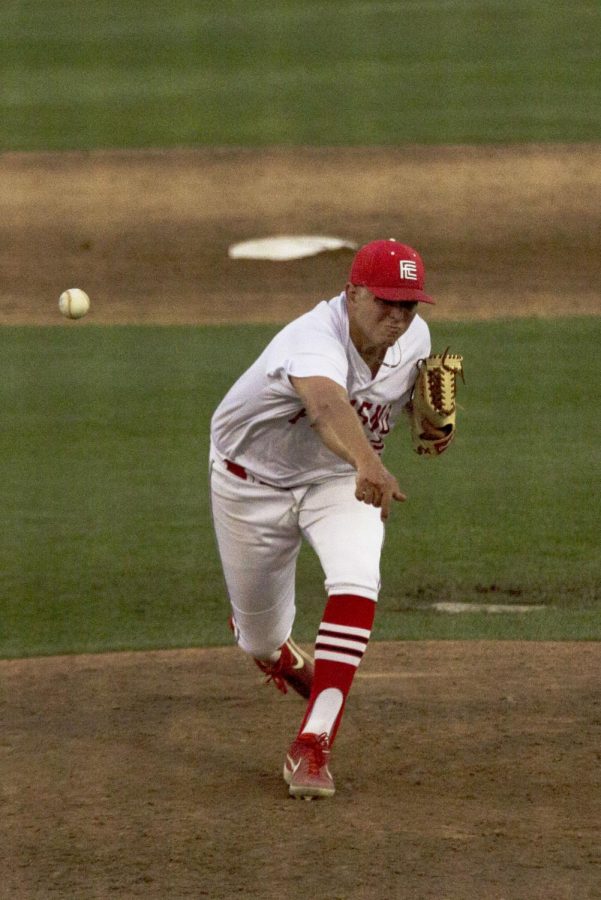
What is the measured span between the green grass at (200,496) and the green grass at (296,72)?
8.96 meters

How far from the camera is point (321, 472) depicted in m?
5.18

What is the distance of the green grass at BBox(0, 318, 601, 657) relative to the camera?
7103mm

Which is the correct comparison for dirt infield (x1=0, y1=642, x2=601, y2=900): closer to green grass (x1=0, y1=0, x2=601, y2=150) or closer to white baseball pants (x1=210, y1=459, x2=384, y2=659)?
white baseball pants (x1=210, y1=459, x2=384, y2=659)

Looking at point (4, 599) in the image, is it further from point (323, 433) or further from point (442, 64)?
point (442, 64)

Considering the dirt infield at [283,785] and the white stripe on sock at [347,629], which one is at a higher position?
the white stripe on sock at [347,629]

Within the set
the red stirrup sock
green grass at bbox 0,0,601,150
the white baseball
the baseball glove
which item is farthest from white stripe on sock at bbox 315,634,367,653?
green grass at bbox 0,0,601,150

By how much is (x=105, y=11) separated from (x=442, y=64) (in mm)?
7312

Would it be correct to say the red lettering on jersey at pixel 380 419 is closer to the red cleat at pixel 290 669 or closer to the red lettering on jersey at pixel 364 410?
the red lettering on jersey at pixel 364 410

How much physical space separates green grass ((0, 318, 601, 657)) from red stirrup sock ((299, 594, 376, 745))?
6.04 feet

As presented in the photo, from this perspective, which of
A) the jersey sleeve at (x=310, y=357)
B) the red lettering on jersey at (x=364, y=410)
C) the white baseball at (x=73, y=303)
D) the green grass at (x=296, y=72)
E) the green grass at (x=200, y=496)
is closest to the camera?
the jersey sleeve at (x=310, y=357)

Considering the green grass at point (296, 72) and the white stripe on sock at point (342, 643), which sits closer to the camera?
the white stripe on sock at point (342, 643)

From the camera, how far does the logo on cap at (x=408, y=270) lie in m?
4.90

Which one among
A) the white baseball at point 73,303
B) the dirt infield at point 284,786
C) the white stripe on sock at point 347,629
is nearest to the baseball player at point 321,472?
the white stripe on sock at point 347,629

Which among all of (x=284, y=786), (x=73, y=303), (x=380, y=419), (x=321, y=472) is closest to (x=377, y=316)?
(x=380, y=419)
